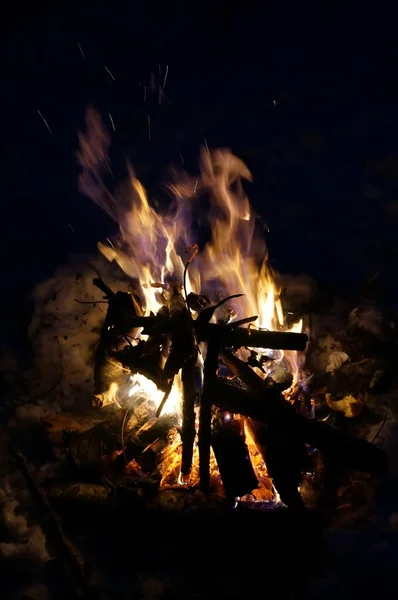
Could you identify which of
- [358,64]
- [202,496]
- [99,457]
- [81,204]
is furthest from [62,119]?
[202,496]

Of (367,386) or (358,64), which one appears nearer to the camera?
(367,386)

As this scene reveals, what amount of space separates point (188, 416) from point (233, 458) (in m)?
0.46

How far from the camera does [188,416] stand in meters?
3.31

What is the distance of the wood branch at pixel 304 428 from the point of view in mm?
3064

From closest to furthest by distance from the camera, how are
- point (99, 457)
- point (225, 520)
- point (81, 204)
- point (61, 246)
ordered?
point (225, 520) < point (99, 457) < point (61, 246) < point (81, 204)

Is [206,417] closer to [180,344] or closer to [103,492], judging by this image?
[180,344]

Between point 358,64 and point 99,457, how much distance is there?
333 inches

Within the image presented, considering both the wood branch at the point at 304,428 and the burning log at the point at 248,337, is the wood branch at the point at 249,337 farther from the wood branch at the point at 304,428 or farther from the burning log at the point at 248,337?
the wood branch at the point at 304,428

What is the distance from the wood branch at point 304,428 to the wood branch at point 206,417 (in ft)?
0.28

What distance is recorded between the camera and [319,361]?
4.32 metres

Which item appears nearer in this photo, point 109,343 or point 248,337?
point 248,337

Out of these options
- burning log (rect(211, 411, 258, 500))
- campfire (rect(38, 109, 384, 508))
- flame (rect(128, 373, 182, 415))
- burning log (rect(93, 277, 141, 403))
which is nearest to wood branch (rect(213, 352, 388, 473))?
campfire (rect(38, 109, 384, 508))

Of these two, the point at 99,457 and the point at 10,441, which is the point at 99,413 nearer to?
the point at 99,457

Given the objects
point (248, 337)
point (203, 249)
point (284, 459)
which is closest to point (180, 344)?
point (248, 337)
